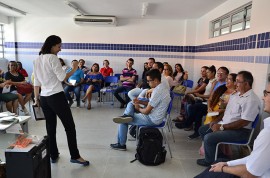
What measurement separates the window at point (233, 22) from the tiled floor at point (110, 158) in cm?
220

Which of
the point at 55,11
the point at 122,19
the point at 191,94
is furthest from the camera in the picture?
the point at 122,19

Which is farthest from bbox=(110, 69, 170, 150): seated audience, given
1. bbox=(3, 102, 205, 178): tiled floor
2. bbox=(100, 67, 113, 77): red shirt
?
bbox=(100, 67, 113, 77): red shirt

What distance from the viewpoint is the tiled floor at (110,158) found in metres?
2.40

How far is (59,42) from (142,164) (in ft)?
5.58

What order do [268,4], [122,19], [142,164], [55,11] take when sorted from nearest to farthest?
[142,164], [268,4], [55,11], [122,19]

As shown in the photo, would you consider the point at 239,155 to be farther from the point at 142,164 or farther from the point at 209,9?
the point at 209,9

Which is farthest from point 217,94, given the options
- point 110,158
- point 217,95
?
point 110,158

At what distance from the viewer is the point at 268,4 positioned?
2805 mm

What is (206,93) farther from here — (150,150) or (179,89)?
(150,150)

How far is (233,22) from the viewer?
4324mm

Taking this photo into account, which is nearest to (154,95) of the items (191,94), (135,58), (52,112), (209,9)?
(52,112)

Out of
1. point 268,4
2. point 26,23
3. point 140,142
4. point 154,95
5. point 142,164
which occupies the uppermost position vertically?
point 26,23

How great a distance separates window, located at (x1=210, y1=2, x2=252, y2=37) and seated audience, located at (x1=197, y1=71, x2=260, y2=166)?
1.77 m

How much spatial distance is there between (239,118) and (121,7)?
411cm
